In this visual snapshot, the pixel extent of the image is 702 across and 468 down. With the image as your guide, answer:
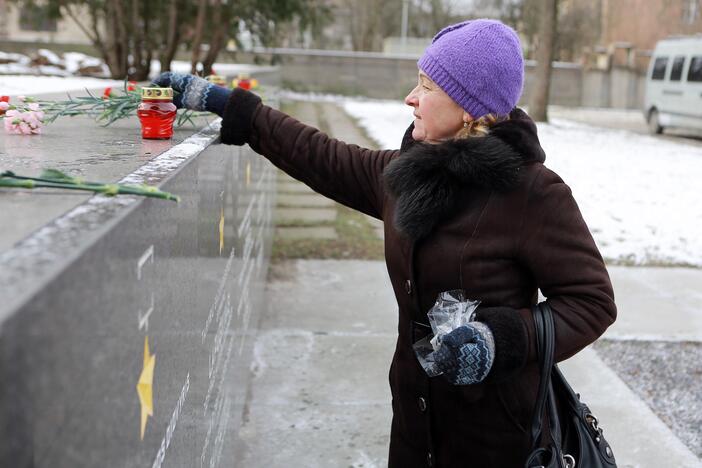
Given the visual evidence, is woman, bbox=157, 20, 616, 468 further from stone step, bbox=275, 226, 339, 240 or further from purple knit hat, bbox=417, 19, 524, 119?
stone step, bbox=275, 226, 339, 240

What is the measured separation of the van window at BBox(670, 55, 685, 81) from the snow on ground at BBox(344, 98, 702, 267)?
1.94 metres

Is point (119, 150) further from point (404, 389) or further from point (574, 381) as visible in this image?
point (574, 381)

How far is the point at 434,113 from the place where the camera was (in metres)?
2.10

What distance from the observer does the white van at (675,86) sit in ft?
62.5

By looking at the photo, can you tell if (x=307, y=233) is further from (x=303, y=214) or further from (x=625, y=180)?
(x=625, y=180)

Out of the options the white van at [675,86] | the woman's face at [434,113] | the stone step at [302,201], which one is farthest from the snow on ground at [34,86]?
the white van at [675,86]

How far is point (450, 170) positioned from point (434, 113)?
19 centimetres

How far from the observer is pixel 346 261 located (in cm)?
648

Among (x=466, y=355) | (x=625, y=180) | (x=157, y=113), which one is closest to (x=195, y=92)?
(x=157, y=113)

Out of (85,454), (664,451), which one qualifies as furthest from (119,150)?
(664,451)

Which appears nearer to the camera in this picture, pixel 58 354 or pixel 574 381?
pixel 58 354

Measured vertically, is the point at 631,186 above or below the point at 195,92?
below

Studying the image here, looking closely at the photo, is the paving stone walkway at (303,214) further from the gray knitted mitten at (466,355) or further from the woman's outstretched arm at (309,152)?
the gray knitted mitten at (466,355)

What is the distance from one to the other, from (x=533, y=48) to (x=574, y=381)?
40.2m
